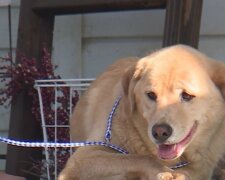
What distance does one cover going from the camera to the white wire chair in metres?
3.94

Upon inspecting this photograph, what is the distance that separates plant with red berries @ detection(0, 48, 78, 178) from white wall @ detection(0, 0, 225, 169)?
21.0 inches

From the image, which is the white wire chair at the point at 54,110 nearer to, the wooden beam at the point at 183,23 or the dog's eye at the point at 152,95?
the wooden beam at the point at 183,23

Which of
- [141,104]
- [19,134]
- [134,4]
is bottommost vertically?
[19,134]

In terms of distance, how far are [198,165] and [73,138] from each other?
1048 millimetres

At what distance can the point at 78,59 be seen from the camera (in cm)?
473

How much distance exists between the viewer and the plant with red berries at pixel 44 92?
13.1 feet

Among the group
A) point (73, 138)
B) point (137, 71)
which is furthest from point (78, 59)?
point (137, 71)

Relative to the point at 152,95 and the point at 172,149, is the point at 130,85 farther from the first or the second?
the point at 172,149

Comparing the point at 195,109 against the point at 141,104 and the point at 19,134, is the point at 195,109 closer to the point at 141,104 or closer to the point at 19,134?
the point at 141,104

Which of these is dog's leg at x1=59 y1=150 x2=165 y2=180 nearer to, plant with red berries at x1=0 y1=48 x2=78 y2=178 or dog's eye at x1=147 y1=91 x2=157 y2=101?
dog's eye at x1=147 y1=91 x2=157 y2=101

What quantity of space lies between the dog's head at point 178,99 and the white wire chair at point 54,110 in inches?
48.6

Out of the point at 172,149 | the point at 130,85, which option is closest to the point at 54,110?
the point at 130,85

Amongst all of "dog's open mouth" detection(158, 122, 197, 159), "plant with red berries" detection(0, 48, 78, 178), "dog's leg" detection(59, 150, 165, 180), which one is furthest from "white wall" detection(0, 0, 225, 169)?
"dog's open mouth" detection(158, 122, 197, 159)

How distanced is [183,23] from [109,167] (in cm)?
128
